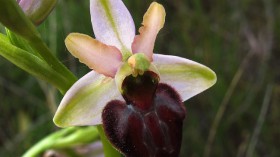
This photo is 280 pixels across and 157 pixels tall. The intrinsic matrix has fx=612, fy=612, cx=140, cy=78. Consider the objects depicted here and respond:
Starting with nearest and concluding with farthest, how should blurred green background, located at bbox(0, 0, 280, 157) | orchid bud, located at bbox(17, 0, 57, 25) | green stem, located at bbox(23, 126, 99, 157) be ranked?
orchid bud, located at bbox(17, 0, 57, 25) < green stem, located at bbox(23, 126, 99, 157) < blurred green background, located at bbox(0, 0, 280, 157)

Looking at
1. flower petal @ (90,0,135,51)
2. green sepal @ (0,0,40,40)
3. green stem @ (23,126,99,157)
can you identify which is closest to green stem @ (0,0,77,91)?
green sepal @ (0,0,40,40)

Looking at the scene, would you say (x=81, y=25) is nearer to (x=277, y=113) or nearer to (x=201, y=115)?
(x=201, y=115)

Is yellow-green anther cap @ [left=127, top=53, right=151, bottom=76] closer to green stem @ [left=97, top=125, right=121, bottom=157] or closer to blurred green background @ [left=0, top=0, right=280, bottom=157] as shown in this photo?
green stem @ [left=97, top=125, right=121, bottom=157]

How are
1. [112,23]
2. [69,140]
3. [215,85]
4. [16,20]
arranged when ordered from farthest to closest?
[215,85]
[69,140]
[112,23]
[16,20]

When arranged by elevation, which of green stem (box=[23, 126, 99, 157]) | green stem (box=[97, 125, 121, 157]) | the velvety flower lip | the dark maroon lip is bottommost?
green stem (box=[23, 126, 99, 157])

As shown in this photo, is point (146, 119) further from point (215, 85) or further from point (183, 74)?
point (215, 85)

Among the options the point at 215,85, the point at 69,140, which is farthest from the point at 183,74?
the point at 215,85
